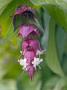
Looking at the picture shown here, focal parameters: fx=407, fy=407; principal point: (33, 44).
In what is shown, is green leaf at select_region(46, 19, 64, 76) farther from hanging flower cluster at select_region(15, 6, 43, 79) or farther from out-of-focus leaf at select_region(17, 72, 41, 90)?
out-of-focus leaf at select_region(17, 72, 41, 90)

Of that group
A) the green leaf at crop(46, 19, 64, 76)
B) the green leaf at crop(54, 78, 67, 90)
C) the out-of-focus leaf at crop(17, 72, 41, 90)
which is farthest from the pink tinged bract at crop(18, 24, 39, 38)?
the out-of-focus leaf at crop(17, 72, 41, 90)

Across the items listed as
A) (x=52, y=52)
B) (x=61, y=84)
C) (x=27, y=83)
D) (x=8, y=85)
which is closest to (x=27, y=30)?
(x=52, y=52)

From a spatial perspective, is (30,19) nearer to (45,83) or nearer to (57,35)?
(57,35)

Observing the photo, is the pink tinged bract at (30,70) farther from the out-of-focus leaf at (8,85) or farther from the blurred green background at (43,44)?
the out-of-focus leaf at (8,85)

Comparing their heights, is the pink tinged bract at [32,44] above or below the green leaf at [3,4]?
below

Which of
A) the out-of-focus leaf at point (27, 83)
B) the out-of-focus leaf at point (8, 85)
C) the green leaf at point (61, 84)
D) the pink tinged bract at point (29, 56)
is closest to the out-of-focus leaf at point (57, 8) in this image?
the pink tinged bract at point (29, 56)

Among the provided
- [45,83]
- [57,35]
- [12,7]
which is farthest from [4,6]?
[45,83]
